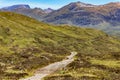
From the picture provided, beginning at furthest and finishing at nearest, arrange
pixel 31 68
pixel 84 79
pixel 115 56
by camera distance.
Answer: pixel 115 56
pixel 31 68
pixel 84 79

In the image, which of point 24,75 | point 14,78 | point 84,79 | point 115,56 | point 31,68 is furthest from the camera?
point 115,56

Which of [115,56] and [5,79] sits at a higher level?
[5,79]

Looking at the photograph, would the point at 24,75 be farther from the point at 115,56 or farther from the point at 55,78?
the point at 115,56

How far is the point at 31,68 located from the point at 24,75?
20.0 metres

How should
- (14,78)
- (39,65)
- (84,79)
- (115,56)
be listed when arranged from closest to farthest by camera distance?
(84,79)
(14,78)
(39,65)
(115,56)

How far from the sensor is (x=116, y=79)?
53.5 meters

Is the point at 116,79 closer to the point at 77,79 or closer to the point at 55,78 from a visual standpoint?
the point at 77,79

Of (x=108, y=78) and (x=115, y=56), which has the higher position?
(x=108, y=78)

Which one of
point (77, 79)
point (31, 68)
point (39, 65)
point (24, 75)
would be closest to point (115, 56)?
point (39, 65)

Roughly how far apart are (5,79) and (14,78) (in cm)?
223

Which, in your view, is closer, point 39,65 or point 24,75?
point 24,75

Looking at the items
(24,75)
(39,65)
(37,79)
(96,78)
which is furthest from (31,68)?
(96,78)

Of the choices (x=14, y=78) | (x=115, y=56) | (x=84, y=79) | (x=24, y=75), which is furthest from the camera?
(x=115, y=56)

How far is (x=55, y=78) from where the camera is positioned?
5625 centimetres
